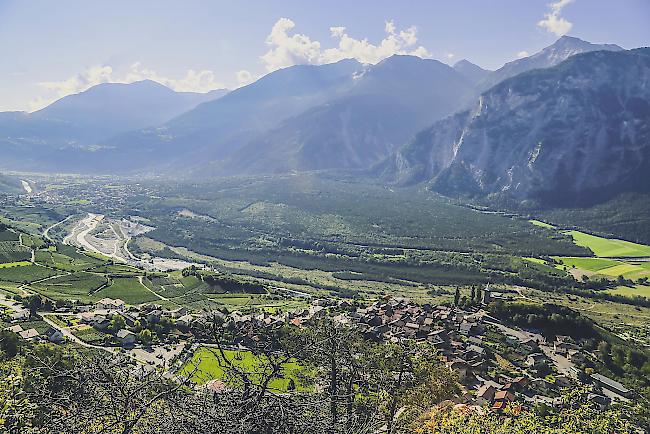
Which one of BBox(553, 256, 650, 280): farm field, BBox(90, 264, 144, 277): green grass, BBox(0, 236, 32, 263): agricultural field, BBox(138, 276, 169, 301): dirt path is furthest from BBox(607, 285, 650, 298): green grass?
BBox(0, 236, 32, 263): agricultural field

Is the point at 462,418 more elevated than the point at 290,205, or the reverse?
the point at 462,418

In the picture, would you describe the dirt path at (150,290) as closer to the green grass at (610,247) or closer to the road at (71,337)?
the road at (71,337)

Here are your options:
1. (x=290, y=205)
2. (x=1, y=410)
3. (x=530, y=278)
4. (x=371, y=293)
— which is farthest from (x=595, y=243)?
(x=1, y=410)

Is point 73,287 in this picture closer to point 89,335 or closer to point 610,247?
point 89,335

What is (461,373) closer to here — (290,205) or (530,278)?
(530,278)

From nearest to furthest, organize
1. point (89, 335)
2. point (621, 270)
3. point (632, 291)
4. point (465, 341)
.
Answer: point (89, 335) < point (465, 341) < point (632, 291) < point (621, 270)

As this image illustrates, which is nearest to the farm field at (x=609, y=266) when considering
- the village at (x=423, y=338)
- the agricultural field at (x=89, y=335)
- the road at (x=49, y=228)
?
the village at (x=423, y=338)

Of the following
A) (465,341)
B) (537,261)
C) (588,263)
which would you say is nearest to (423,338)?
(465,341)

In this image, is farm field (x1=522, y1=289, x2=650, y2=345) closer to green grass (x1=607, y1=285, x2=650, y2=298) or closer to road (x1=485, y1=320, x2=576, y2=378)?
green grass (x1=607, y1=285, x2=650, y2=298)

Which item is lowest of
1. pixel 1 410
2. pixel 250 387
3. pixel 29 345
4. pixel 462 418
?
pixel 29 345
